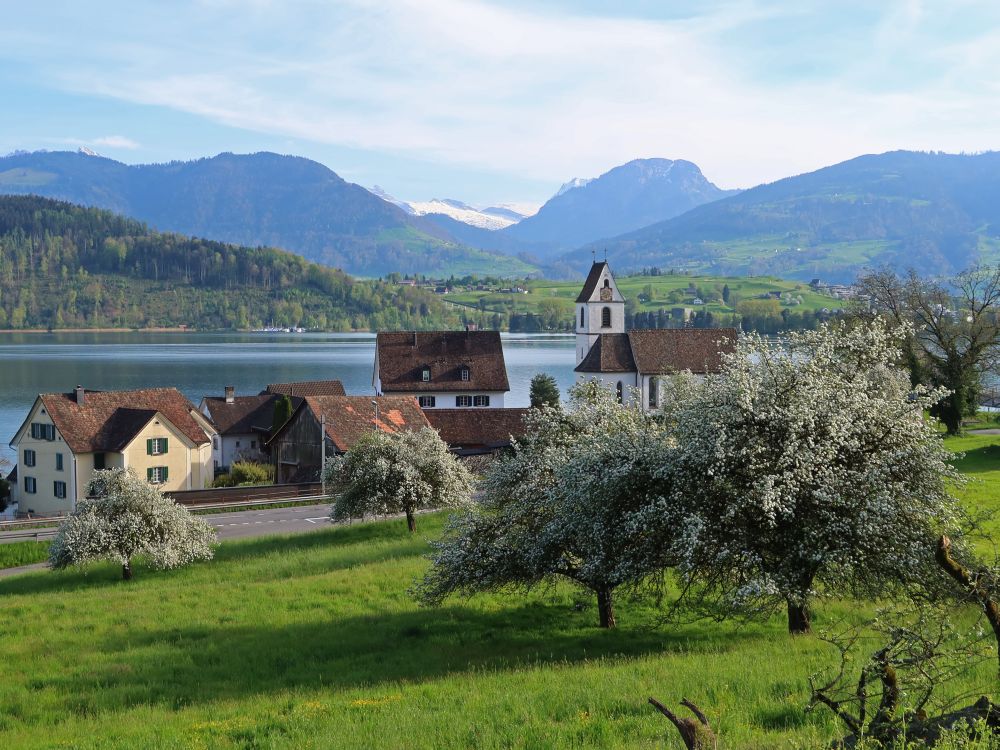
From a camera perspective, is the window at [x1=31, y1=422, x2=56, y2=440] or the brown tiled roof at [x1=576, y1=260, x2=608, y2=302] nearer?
the window at [x1=31, y1=422, x2=56, y2=440]

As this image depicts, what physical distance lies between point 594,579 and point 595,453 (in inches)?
132

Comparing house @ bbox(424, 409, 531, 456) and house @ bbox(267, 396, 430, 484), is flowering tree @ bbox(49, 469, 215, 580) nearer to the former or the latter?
house @ bbox(267, 396, 430, 484)

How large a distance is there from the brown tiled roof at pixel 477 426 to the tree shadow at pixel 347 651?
4211cm

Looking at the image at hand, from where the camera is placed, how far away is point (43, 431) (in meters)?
66.9

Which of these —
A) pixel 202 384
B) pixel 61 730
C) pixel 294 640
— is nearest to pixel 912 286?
pixel 294 640

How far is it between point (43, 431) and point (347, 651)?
174ft

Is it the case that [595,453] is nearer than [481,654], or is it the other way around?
[595,453]

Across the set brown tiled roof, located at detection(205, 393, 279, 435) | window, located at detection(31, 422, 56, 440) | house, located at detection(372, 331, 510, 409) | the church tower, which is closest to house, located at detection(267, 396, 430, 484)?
brown tiled roof, located at detection(205, 393, 279, 435)

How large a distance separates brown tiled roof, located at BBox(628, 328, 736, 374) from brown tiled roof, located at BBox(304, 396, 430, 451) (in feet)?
106

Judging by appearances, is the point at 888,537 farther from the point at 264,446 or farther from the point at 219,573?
the point at 264,446

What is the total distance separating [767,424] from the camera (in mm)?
18438

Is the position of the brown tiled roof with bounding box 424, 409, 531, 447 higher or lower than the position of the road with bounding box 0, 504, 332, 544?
higher

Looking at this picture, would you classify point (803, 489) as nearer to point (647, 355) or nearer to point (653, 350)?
point (647, 355)

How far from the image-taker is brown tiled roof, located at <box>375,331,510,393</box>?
85.2m
